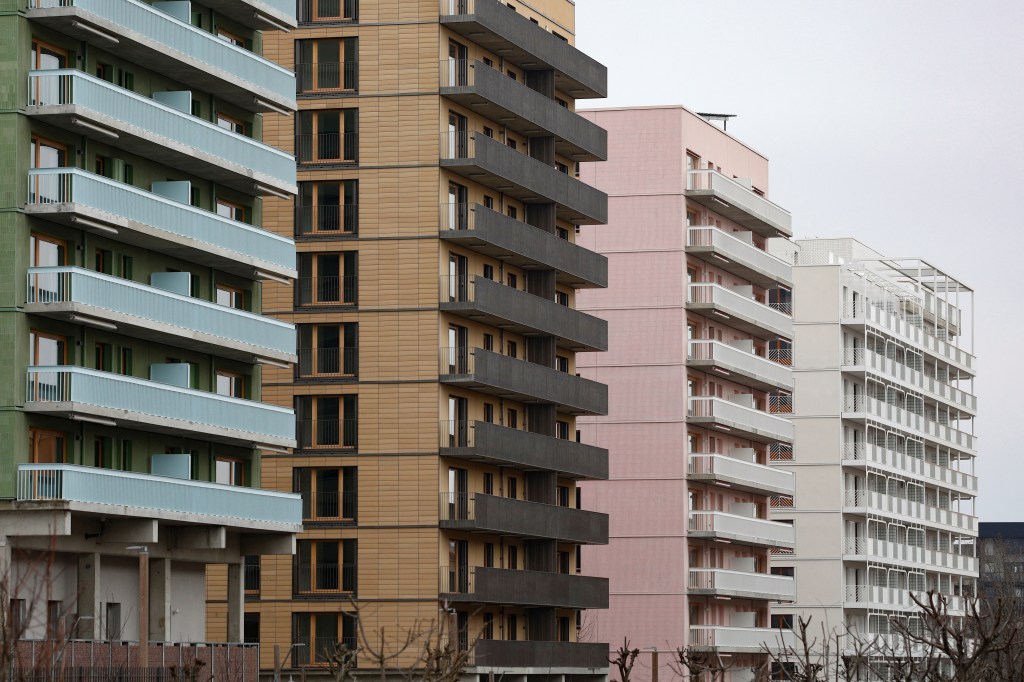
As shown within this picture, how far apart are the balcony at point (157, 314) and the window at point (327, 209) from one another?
A: 35.0 ft

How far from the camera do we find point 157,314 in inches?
2366

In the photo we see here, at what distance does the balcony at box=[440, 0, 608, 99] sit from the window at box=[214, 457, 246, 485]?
20.7 meters

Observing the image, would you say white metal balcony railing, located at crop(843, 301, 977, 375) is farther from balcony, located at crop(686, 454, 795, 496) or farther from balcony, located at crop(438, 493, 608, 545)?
balcony, located at crop(438, 493, 608, 545)

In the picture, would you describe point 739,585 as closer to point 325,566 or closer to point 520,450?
point 520,450

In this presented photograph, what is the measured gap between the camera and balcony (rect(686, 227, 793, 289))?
100250mm

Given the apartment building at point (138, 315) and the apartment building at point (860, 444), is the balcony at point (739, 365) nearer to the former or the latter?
the apartment building at point (860, 444)

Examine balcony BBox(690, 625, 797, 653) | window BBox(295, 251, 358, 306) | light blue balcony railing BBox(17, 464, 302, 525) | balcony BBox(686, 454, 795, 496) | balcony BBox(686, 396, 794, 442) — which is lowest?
balcony BBox(690, 625, 797, 653)

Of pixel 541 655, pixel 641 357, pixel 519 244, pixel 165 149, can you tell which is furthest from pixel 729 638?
pixel 165 149

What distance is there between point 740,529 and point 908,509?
31.1 m

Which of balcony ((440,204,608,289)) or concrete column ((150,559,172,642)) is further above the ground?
balcony ((440,204,608,289))

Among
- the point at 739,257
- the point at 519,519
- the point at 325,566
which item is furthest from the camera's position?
the point at 739,257

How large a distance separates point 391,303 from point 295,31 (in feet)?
35.0

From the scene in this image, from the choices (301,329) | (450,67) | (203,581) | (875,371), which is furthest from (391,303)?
(875,371)

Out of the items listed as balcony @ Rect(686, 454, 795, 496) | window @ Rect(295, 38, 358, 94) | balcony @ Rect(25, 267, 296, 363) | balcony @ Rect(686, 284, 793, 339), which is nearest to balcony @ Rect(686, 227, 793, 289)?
balcony @ Rect(686, 284, 793, 339)
